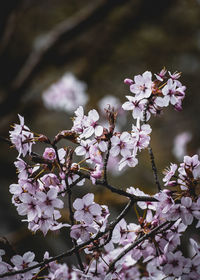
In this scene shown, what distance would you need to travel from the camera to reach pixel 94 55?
3.30 m

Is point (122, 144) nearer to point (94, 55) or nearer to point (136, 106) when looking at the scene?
point (136, 106)

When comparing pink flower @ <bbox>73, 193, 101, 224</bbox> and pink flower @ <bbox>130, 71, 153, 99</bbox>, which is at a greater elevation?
pink flower @ <bbox>130, 71, 153, 99</bbox>

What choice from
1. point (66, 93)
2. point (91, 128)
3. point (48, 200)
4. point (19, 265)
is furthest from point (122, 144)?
point (66, 93)

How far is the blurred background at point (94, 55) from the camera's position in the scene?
2795mm

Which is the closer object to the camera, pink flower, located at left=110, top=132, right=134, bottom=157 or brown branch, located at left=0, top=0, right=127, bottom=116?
pink flower, located at left=110, top=132, right=134, bottom=157

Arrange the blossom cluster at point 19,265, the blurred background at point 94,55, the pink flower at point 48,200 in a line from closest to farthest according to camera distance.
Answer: the pink flower at point 48,200
the blossom cluster at point 19,265
the blurred background at point 94,55

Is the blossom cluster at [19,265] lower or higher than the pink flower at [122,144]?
lower

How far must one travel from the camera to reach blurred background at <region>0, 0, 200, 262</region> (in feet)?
9.17

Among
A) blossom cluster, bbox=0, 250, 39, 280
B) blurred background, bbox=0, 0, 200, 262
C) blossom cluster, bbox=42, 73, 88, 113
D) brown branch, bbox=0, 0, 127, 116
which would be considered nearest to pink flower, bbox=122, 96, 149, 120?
blossom cluster, bbox=0, 250, 39, 280

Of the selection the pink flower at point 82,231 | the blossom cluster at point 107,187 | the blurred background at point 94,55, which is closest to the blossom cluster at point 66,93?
the blurred background at point 94,55

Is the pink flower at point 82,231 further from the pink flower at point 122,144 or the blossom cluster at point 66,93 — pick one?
the blossom cluster at point 66,93

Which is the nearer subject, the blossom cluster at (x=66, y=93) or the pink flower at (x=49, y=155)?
the pink flower at (x=49, y=155)

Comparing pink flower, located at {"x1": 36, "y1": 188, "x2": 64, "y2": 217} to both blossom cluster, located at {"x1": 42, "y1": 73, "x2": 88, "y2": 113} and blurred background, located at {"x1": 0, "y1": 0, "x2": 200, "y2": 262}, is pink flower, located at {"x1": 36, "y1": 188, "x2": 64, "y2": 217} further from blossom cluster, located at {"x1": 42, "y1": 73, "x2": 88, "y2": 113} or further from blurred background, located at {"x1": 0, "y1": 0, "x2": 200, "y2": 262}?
blossom cluster, located at {"x1": 42, "y1": 73, "x2": 88, "y2": 113}

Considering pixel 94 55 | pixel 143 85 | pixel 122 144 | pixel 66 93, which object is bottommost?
pixel 122 144
